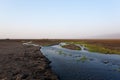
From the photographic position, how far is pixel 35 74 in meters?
23.0

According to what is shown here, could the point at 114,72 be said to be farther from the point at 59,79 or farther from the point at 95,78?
the point at 59,79

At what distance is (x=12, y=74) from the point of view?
2253cm

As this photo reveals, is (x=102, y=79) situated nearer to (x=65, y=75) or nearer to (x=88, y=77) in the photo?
(x=88, y=77)

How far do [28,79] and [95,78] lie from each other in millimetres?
9070

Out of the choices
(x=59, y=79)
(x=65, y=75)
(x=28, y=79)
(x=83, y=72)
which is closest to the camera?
(x=28, y=79)

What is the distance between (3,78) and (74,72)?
34.9 feet

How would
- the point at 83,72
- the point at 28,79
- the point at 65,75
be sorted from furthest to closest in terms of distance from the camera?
the point at 83,72 → the point at 65,75 → the point at 28,79

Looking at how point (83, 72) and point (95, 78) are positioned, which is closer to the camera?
point (95, 78)

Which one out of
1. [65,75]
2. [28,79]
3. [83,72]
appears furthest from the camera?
[83,72]

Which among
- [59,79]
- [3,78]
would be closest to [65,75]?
[59,79]

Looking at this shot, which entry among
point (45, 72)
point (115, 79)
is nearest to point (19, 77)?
point (45, 72)

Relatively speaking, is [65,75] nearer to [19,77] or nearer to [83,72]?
[83,72]

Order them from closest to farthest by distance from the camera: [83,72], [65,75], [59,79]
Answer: [59,79] → [65,75] → [83,72]

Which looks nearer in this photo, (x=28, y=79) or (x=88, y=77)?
(x=28, y=79)
